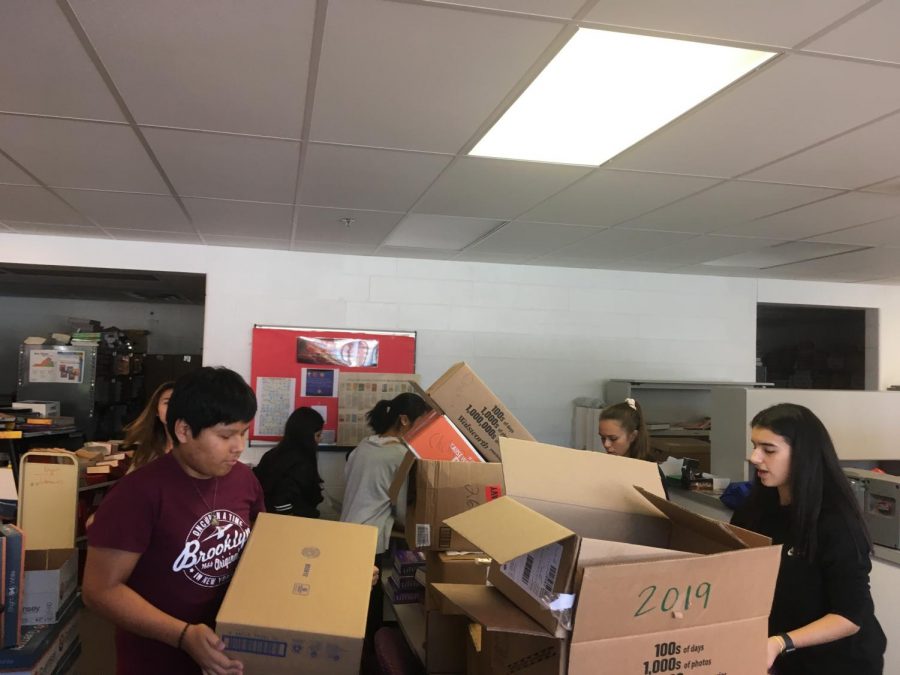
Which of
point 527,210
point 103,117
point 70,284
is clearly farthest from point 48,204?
point 70,284

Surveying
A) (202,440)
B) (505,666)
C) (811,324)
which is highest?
(811,324)

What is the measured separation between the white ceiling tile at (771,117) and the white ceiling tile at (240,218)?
181 cm

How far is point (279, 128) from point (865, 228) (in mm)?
3028

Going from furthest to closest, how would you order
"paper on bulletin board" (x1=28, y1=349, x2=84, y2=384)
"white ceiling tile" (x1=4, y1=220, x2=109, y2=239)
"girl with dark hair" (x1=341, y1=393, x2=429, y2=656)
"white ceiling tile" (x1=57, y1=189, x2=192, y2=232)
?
"paper on bulletin board" (x1=28, y1=349, x2=84, y2=384) → "white ceiling tile" (x1=4, y1=220, x2=109, y2=239) → "white ceiling tile" (x1=57, y1=189, x2=192, y2=232) → "girl with dark hair" (x1=341, y1=393, x2=429, y2=656)

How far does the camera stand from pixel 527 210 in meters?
3.15

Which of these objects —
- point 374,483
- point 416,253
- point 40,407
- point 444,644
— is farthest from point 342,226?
point 40,407

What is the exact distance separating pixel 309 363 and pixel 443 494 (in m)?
2.51

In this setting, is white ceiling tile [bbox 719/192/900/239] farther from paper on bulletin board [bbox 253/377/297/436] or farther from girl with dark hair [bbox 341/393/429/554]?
paper on bulletin board [bbox 253/377/297/436]

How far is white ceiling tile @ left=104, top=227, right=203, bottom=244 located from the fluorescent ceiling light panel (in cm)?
242

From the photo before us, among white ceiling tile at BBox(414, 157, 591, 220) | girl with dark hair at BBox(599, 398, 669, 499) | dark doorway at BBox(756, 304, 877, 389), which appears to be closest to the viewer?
white ceiling tile at BBox(414, 157, 591, 220)

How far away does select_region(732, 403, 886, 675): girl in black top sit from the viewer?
1.49 m

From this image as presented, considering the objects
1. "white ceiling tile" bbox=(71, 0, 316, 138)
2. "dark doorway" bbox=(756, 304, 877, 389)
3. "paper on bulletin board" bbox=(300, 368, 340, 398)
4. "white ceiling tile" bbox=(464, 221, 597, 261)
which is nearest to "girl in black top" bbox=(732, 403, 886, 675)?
"white ceiling tile" bbox=(71, 0, 316, 138)

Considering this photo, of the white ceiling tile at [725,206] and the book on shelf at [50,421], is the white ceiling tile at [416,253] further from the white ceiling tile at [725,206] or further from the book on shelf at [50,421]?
the book on shelf at [50,421]

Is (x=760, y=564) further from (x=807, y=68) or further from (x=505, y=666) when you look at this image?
(x=807, y=68)
